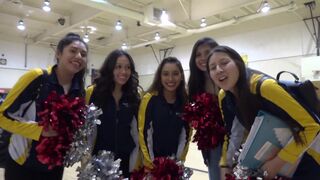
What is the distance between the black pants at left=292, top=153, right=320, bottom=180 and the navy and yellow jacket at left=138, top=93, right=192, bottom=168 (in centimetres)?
93

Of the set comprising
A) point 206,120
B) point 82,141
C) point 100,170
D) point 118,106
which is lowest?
point 100,170

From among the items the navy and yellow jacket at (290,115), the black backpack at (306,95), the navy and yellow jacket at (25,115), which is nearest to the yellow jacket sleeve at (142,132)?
the navy and yellow jacket at (25,115)

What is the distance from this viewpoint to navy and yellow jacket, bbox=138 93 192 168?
2141mm

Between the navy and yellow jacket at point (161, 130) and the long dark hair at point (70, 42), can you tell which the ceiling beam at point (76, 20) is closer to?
the long dark hair at point (70, 42)

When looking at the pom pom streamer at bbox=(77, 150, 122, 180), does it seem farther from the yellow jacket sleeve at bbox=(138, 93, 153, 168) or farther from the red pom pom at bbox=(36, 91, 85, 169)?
the yellow jacket sleeve at bbox=(138, 93, 153, 168)

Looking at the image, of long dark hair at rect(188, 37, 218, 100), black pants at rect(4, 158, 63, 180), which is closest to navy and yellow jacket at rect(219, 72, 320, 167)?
long dark hair at rect(188, 37, 218, 100)

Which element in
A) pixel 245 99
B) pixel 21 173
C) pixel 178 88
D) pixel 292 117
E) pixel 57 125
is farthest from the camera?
pixel 178 88

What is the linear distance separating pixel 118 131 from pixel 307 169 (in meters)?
1.27

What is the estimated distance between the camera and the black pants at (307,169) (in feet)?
4.53

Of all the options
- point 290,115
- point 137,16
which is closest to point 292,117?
point 290,115

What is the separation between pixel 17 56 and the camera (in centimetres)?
1141

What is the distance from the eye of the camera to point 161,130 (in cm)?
217

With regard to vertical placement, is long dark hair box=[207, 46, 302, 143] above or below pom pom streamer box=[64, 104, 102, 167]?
above

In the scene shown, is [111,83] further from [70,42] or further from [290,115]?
[290,115]
